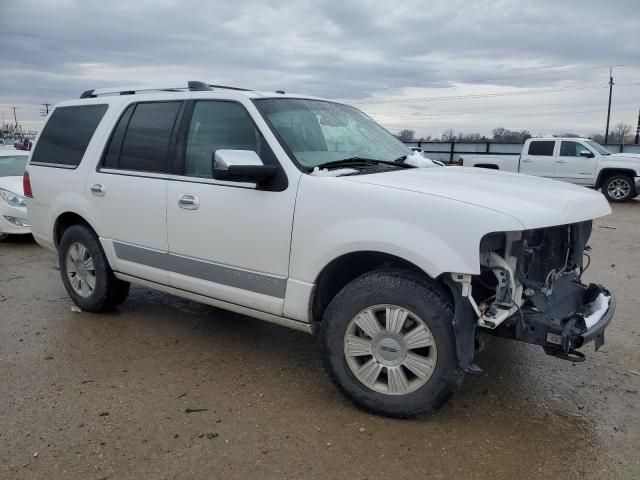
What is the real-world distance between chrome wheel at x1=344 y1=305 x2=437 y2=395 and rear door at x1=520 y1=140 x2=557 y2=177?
47.5ft

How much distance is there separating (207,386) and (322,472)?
122cm

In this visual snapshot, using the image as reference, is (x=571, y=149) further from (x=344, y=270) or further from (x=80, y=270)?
(x=80, y=270)

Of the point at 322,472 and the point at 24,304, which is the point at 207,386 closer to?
the point at 322,472

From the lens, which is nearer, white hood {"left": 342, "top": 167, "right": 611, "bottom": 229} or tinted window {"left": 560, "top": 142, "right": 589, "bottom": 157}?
white hood {"left": 342, "top": 167, "right": 611, "bottom": 229}

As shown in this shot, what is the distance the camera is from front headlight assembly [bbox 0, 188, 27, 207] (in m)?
8.79

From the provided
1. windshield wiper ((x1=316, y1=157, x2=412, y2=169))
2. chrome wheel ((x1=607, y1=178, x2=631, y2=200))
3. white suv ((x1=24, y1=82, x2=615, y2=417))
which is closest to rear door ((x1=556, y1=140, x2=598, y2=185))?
chrome wheel ((x1=607, y1=178, x2=631, y2=200))

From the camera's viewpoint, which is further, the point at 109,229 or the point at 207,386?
the point at 109,229

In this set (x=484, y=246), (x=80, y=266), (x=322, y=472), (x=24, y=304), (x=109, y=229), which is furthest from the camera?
(x=24, y=304)

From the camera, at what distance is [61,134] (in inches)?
208

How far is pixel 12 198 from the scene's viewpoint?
884 cm

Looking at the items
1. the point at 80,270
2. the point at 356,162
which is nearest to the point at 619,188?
the point at 356,162

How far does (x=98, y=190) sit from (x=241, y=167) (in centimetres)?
193

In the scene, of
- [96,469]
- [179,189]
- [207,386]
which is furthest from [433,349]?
[179,189]

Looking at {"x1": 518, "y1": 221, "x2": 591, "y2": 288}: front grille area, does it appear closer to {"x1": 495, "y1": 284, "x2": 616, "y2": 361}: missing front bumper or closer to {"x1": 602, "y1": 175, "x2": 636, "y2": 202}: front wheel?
{"x1": 495, "y1": 284, "x2": 616, "y2": 361}: missing front bumper
